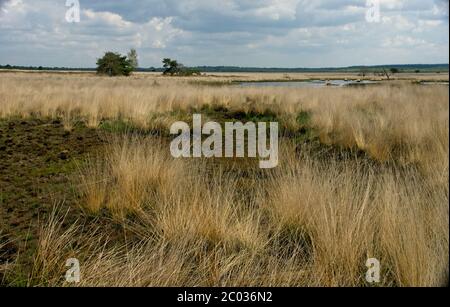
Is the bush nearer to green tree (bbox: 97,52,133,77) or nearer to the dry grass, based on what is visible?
green tree (bbox: 97,52,133,77)

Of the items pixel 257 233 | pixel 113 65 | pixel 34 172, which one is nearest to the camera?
pixel 257 233

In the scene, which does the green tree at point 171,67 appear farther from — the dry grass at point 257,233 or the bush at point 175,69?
the dry grass at point 257,233

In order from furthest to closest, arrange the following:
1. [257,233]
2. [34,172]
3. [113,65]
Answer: [113,65]
[34,172]
[257,233]

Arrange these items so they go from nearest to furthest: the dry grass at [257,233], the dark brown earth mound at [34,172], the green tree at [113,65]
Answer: the dry grass at [257,233], the dark brown earth mound at [34,172], the green tree at [113,65]

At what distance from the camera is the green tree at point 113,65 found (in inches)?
1906

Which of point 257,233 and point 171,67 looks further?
point 171,67

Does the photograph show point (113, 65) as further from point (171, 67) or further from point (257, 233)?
point (257, 233)

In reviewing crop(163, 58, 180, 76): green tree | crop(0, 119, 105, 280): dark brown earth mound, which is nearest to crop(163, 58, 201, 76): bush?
crop(163, 58, 180, 76): green tree

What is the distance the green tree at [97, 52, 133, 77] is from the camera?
4841cm

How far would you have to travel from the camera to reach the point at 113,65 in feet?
158

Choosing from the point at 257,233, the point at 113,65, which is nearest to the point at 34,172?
the point at 257,233

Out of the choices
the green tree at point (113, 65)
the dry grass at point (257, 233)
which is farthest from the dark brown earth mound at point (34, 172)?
the green tree at point (113, 65)

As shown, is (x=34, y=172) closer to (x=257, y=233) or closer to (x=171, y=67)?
(x=257, y=233)
